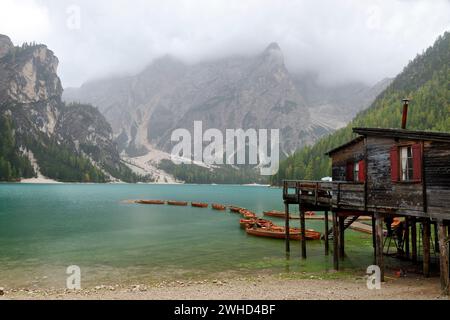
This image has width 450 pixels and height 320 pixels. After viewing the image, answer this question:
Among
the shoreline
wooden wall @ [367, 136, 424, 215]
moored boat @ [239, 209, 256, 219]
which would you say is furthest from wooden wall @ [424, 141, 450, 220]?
moored boat @ [239, 209, 256, 219]

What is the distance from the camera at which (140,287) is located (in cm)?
2388

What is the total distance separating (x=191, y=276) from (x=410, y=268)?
16401 millimetres

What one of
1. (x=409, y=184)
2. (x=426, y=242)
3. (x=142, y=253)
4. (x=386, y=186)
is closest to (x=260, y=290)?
(x=386, y=186)

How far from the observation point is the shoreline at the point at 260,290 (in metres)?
19.3

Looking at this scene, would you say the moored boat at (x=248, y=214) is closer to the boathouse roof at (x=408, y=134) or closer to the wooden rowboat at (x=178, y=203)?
the wooden rowboat at (x=178, y=203)

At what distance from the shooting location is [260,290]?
21.3m

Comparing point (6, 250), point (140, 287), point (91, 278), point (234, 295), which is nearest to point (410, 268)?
point (234, 295)

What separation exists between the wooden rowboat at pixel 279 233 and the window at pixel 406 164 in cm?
2522

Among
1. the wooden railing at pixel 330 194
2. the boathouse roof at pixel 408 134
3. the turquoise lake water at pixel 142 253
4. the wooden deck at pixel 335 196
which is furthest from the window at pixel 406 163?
the turquoise lake water at pixel 142 253

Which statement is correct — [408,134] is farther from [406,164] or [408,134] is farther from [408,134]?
[406,164]

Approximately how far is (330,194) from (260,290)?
10.7 m

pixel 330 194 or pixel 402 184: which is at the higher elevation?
pixel 402 184

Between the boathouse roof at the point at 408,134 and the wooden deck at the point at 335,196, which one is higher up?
the boathouse roof at the point at 408,134
